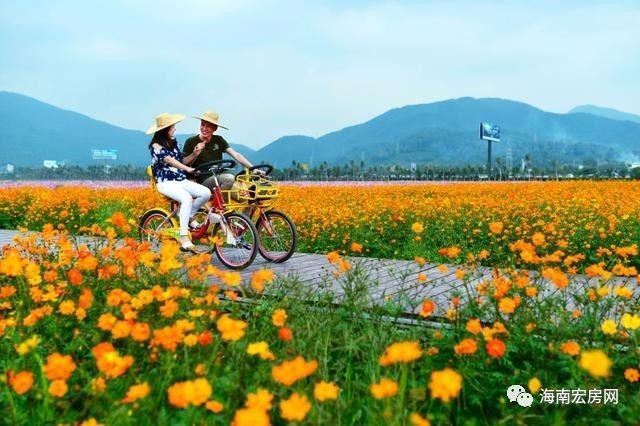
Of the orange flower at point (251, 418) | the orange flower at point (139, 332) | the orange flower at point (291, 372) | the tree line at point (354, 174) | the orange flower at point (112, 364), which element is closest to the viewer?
the orange flower at point (251, 418)

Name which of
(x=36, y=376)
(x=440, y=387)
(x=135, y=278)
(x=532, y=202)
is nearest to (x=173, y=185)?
(x=135, y=278)

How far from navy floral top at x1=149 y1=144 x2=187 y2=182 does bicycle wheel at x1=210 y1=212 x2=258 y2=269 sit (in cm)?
68

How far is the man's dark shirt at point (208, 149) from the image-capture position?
6.85 metres

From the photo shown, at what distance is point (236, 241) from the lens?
6344mm

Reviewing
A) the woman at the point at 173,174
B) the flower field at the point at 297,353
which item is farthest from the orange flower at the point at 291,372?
the woman at the point at 173,174

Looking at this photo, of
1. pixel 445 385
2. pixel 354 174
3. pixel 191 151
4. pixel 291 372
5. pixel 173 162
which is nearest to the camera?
pixel 445 385

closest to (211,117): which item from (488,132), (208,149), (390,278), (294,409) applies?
(208,149)

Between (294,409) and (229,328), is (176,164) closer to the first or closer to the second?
(229,328)

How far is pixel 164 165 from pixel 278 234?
57.1 inches

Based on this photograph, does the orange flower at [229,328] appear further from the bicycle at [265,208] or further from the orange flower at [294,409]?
the bicycle at [265,208]

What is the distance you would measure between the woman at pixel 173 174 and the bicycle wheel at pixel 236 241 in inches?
12.5

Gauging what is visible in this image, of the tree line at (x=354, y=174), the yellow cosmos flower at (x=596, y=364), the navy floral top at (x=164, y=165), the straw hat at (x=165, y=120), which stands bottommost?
the tree line at (x=354, y=174)

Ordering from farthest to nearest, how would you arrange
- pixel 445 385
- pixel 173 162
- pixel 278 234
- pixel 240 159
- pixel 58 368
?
pixel 278 234, pixel 240 159, pixel 173 162, pixel 58 368, pixel 445 385

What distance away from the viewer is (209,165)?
6.41 m
